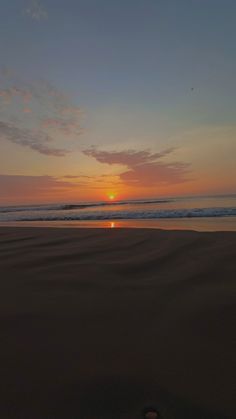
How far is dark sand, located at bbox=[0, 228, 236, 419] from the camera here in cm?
115

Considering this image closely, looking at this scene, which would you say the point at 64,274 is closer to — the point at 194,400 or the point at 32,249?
the point at 32,249

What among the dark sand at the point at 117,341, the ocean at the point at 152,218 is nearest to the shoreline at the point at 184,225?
the ocean at the point at 152,218

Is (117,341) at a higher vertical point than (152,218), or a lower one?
lower

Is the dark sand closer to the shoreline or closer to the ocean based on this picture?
the shoreline

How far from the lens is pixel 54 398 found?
1167mm

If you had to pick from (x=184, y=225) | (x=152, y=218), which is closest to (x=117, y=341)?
(x=184, y=225)

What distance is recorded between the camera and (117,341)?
1.56 meters

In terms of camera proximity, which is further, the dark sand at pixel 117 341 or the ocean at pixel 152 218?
the ocean at pixel 152 218

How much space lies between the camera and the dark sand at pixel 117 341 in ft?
3.77

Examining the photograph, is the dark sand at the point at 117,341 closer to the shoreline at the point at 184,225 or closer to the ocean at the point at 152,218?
the shoreline at the point at 184,225

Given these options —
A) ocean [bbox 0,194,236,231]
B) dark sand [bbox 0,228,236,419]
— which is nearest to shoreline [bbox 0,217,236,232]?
ocean [bbox 0,194,236,231]

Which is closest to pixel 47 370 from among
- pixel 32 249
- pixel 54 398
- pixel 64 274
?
pixel 54 398

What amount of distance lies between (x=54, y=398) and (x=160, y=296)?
3.97ft

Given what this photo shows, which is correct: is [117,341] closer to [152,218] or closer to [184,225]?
[184,225]
